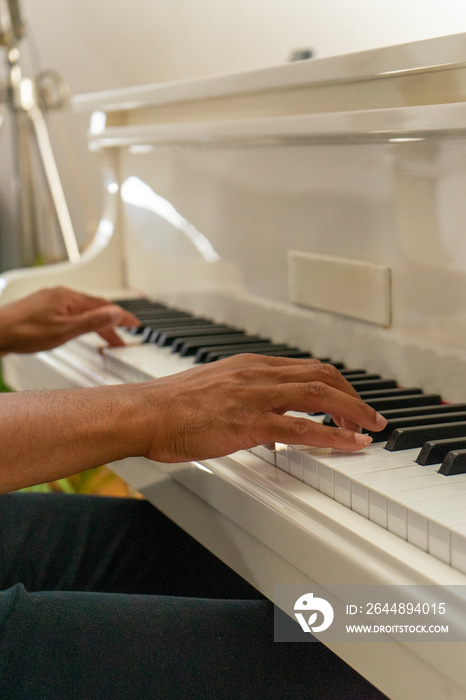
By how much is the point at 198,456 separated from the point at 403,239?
0.48 meters

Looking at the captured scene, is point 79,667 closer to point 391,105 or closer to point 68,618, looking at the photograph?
point 68,618

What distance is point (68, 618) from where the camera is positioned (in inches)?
32.8

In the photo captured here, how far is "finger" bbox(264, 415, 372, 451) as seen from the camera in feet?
2.73

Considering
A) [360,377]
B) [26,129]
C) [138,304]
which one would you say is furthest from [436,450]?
[26,129]

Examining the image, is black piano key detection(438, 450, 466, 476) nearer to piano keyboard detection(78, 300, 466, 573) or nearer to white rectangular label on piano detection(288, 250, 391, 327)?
piano keyboard detection(78, 300, 466, 573)

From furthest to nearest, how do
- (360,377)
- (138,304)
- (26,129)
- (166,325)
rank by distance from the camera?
(26,129) < (138,304) < (166,325) < (360,377)

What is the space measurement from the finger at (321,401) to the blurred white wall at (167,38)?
103cm

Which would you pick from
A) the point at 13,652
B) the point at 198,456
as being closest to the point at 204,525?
the point at 198,456

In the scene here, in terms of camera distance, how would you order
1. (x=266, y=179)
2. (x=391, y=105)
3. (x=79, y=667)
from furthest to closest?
(x=266, y=179) < (x=391, y=105) < (x=79, y=667)

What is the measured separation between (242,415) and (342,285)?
475mm

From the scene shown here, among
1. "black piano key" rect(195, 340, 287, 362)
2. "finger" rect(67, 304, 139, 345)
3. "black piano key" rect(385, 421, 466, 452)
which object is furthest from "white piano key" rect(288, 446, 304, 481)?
"finger" rect(67, 304, 139, 345)

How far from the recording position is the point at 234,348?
1380 mm

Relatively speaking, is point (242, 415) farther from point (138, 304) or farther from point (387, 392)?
point (138, 304)

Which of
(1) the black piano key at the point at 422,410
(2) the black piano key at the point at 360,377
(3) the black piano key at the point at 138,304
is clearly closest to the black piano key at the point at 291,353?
(2) the black piano key at the point at 360,377
